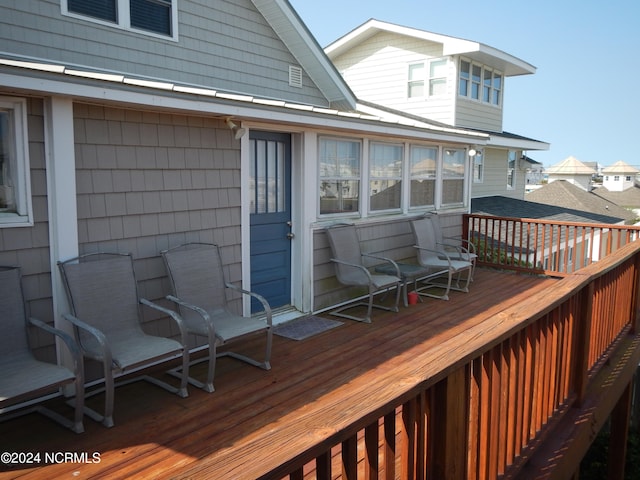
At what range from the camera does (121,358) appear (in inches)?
127

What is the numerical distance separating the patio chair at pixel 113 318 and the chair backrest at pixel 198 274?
14.6 inches

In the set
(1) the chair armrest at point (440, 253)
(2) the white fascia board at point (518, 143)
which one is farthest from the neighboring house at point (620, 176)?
(1) the chair armrest at point (440, 253)

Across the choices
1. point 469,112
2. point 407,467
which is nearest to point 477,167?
point 469,112

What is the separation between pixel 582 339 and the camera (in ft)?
10.3

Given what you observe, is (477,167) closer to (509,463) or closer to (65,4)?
(65,4)

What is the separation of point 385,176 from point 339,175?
1.02 meters

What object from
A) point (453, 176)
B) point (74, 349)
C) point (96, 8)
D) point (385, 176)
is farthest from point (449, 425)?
point (453, 176)

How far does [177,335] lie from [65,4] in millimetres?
3938

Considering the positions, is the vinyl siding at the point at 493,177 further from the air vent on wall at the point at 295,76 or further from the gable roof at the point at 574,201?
the air vent on wall at the point at 295,76

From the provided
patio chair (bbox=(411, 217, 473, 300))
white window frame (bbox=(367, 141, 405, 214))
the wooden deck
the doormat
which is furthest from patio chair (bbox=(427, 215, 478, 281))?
the doormat

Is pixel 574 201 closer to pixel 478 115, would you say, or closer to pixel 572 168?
pixel 478 115

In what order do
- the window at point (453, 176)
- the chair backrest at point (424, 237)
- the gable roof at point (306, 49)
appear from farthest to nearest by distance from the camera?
the window at point (453, 176) → the gable roof at point (306, 49) → the chair backrest at point (424, 237)

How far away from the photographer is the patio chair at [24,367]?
2.81 metres

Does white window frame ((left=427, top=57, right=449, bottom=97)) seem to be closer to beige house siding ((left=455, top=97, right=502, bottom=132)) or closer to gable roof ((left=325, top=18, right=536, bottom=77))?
gable roof ((left=325, top=18, right=536, bottom=77))
